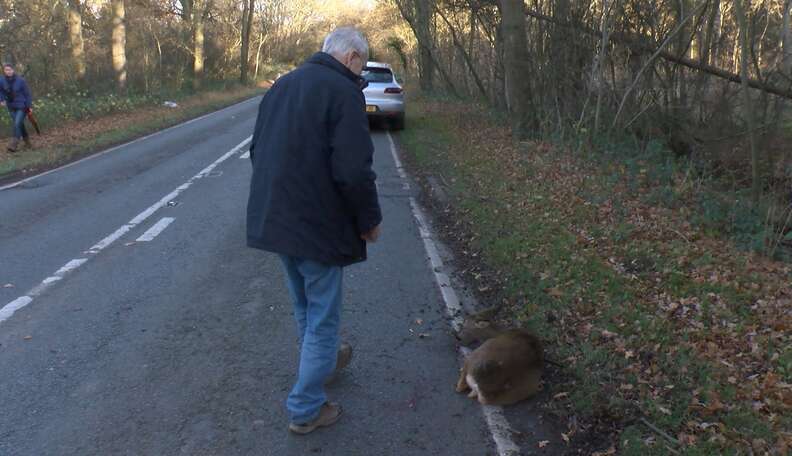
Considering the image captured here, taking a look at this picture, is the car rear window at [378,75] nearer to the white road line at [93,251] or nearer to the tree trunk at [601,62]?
the tree trunk at [601,62]

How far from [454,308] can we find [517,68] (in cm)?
1027

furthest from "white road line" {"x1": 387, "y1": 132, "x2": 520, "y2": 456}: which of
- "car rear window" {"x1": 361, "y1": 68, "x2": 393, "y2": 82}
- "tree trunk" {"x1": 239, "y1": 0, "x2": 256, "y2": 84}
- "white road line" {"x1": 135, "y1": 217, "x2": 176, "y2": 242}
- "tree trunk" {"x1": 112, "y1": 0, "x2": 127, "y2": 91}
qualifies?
"tree trunk" {"x1": 239, "y1": 0, "x2": 256, "y2": 84}

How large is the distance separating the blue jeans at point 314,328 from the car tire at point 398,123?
53.7 feet

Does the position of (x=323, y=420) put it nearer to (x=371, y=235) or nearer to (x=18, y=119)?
(x=371, y=235)

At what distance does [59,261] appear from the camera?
23.1 ft

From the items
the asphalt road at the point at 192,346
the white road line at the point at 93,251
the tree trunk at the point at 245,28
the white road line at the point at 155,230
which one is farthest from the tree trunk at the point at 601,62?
the tree trunk at the point at 245,28

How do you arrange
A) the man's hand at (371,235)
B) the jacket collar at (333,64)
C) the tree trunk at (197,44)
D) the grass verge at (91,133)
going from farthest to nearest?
the tree trunk at (197,44) < the grass verge at (91,133) < the man's hand at (371,235) < the jacket collar at (333,64)

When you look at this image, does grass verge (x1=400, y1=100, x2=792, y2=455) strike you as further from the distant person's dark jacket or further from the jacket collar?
the distant person's dark jacket

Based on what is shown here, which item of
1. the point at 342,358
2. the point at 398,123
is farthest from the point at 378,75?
the point at 342,358

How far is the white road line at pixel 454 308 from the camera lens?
3742 mm

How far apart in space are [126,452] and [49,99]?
22.4m

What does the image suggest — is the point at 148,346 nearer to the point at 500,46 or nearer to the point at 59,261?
the point at 59,261

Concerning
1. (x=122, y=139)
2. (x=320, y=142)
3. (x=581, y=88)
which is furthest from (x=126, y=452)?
(x=122, y=139)

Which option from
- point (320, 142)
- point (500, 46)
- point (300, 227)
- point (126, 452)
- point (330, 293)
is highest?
point (500, 46)
